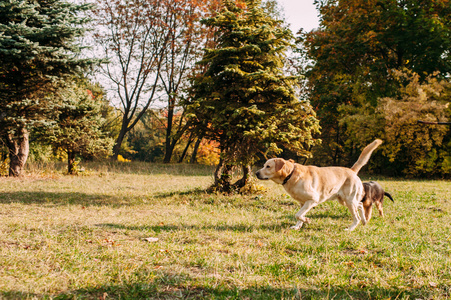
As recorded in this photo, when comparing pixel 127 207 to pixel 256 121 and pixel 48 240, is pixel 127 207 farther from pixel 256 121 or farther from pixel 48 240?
pixel 256 121

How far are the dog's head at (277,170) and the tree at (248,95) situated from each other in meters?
2.21

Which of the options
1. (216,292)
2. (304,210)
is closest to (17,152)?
(304,210)

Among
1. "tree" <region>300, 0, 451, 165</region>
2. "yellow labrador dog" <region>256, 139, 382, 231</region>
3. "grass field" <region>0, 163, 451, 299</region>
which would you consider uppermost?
"tree" <region>300, 0, 451, 165</region>

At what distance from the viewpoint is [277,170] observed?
524 cm

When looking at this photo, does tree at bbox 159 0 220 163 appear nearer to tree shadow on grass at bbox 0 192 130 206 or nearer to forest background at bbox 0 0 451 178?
forest background at bbox 0 0 451 178

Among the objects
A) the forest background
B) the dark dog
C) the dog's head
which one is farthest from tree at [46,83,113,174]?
the dark dog

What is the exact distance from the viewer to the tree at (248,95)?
7.85 m

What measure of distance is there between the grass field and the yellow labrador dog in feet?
1.28

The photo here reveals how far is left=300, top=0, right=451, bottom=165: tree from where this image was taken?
1614cm

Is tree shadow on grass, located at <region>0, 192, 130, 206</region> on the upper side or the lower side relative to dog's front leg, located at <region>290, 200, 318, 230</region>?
lower

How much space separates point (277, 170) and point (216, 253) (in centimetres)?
196

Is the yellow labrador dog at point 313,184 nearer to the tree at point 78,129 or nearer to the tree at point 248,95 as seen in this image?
the tree at point 248,95

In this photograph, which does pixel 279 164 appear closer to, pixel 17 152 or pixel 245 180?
pixel 245 180

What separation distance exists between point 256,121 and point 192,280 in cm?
537
